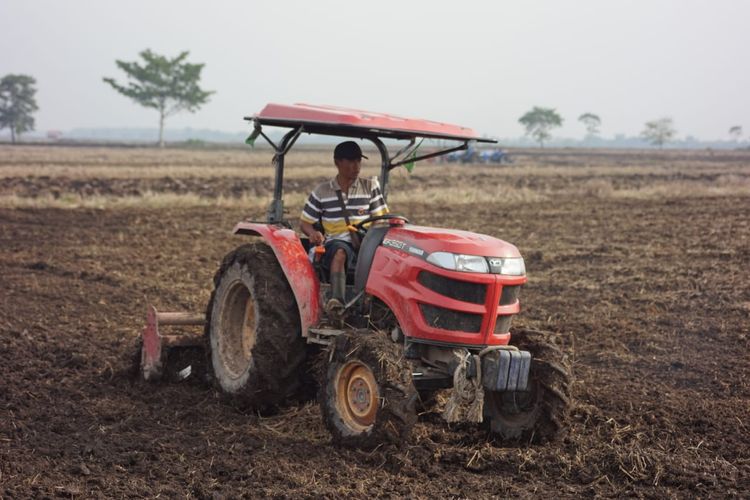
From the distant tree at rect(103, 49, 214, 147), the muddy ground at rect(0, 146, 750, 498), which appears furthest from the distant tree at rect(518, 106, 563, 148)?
the muddy ground at rect(0, 146, 750, 498)

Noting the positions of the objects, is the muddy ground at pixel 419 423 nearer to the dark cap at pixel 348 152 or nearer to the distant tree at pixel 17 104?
the dark cap at pixel 348 152

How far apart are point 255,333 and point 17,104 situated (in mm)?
108775

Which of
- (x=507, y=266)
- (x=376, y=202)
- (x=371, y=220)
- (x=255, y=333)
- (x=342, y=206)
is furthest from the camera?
(x=376, y=202)

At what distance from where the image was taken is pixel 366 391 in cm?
561

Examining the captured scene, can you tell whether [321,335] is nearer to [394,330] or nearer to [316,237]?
[394,330]

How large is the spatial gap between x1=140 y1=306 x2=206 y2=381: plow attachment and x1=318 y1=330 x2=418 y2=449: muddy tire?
82.6 inches

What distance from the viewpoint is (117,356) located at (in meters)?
8.23

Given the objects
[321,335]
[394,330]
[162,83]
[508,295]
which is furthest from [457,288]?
[162,83]

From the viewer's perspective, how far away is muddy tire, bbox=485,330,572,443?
5812mm

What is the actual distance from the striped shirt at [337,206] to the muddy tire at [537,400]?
1.45 metres

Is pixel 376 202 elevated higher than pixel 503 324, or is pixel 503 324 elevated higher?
pixel 376 202

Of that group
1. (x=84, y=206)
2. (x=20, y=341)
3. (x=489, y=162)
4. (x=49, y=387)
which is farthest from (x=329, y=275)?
(x=489, y=162)

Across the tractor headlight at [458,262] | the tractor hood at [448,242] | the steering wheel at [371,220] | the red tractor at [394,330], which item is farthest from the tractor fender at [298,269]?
the tractor headlight at [458,262]

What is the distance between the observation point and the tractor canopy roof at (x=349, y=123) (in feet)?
19.2
